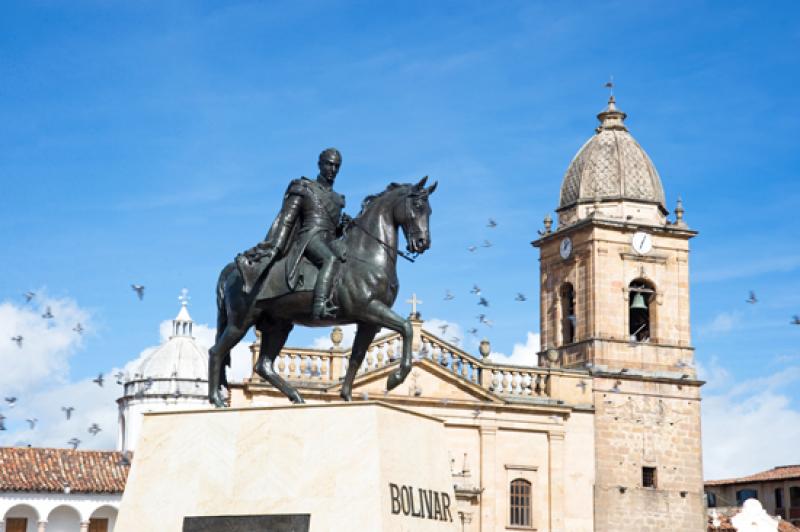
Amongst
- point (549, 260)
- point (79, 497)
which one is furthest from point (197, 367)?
point (549, 260)

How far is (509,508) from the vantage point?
132 feet

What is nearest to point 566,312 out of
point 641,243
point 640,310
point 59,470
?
point 640,310

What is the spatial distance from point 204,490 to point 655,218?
31442 mm

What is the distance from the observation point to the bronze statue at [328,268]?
14086mm

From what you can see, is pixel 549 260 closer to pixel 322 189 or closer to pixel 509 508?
pixel 509 508

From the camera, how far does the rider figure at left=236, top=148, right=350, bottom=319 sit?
1424 cm

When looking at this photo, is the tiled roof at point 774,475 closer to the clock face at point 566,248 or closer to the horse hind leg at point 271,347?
the clock face at point 566,248

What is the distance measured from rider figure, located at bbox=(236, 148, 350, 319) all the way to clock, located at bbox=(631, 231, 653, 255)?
2869cm

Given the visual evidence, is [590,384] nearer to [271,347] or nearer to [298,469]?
[271,347]

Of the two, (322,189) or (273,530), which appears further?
(322,189)

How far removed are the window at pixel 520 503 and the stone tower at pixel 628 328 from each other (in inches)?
86.0

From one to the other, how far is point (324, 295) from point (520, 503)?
27590 mm

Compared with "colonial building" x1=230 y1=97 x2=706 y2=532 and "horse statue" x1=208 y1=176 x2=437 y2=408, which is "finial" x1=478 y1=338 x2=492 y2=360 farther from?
"horse statue" x1=208 y1=176 x2=437 y2=408

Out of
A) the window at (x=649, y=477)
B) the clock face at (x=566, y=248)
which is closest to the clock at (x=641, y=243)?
the clock face at (x=566, y=248)
